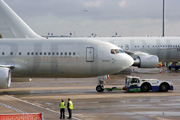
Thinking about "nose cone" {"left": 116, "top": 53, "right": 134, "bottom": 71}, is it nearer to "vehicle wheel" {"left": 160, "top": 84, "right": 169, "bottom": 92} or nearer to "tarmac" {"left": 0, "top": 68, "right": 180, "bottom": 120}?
"tarmac" {"left": 0, "top": 68, "right": 180, "bottom": 120}

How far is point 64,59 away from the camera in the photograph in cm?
3300

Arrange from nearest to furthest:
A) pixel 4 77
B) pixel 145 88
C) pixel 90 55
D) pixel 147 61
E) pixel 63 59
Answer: pixel 4 77 → pixel 90 55 → pixel 63 59 → pixel 145 88 → pixel 147 61

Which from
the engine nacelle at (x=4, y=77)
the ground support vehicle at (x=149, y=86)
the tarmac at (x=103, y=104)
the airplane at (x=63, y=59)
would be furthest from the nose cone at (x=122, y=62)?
the engine nacelle at (x=4, y=77)

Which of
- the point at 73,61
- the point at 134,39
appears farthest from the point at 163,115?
the point at 134,39

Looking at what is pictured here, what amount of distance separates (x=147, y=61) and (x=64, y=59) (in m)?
23.0

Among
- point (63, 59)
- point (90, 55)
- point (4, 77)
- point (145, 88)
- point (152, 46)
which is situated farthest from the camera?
point (152, 46)

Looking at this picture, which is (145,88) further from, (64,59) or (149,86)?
(64,59)

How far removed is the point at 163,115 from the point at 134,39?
36468 mm

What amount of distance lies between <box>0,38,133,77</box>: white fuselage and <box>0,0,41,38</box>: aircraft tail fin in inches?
727

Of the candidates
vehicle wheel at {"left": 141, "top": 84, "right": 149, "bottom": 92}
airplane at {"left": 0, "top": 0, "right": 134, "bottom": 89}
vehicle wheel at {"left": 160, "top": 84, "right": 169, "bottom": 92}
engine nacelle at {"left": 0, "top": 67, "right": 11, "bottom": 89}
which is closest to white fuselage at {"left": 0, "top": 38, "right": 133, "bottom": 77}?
airplane at {"left": 0, "top": 0, "right": 134, "bottom": 89}

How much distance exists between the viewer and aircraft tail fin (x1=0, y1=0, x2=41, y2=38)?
52.3 meters

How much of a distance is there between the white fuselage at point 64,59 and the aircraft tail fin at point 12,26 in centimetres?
1848

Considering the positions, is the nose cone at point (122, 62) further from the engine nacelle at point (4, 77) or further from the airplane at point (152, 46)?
the airplane at point (152, 46)

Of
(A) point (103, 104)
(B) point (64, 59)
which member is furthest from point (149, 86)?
(A) point (103, 104)
